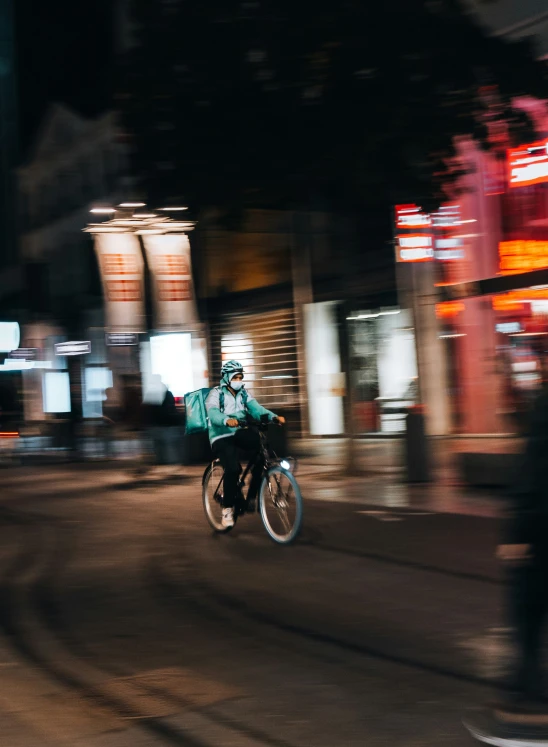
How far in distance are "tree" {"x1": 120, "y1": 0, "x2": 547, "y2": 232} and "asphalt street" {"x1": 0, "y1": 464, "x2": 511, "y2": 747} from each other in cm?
413

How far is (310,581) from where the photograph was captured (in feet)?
A: 28.6

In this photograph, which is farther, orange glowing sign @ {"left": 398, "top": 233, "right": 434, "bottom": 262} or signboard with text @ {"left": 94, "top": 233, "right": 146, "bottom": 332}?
signboard with text @ {"left": 94, "top": 233, "right": 146, "bottom": 332}

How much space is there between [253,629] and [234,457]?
13.9 feet

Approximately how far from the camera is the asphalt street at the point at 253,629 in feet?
16.6

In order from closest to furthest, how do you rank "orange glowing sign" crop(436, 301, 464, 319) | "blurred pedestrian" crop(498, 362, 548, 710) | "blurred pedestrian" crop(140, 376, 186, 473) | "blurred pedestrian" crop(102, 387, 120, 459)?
"blurred pedestrian" crop(498, 362, 548, 710) < "blurred pedestrian" crop(140, 376, 186, 473) < "blurred pedestrian" crop(102, 387, 120, 459) < "orange glowing sign" crop(436, 301, 464, 319)

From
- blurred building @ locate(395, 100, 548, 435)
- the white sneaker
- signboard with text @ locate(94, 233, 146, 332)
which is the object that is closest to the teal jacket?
the white sneaker

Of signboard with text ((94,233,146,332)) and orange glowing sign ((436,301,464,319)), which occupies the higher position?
signboard with text ((94,233,146,332))

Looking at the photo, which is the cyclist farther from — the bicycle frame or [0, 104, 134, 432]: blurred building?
[0, 104, 134, 432]: blurred building

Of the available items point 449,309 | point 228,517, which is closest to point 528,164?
point 449,309

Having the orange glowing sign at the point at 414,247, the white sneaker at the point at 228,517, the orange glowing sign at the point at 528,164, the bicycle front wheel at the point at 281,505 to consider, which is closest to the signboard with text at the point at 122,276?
the orange glowing sign at the point at 414,247

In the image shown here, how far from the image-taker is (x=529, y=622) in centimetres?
436

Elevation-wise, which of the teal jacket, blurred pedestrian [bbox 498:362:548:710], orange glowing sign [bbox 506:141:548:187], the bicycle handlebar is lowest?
blurred pedestrian [bbox 498:362:548:710]

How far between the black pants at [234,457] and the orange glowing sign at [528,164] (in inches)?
355

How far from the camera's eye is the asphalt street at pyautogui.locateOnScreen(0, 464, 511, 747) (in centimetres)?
507
